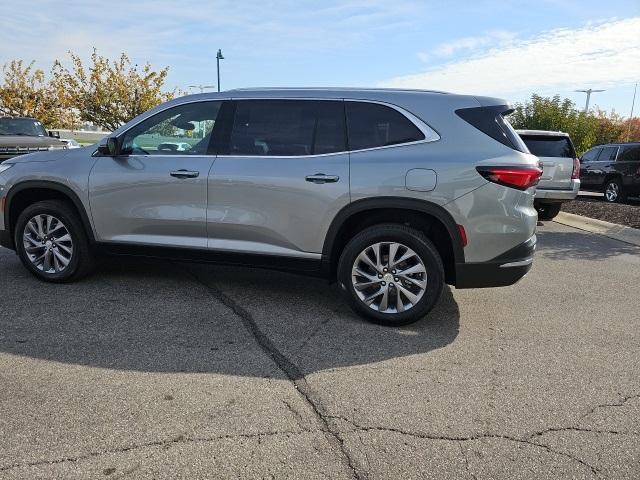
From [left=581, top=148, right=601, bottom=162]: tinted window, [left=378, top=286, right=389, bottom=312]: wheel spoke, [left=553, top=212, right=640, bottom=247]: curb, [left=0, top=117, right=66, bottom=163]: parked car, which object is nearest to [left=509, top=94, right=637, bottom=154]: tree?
[left=581, top=148, right=601, bottom=162]: tinted window

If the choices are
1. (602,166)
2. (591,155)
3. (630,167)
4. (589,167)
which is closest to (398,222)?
(630,167)

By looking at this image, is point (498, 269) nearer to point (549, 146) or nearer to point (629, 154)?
point (549, 146)

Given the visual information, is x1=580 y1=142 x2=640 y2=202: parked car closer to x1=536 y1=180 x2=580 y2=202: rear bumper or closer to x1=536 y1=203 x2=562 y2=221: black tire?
x1=536 y1=203 x2=562 y2=221: black tire

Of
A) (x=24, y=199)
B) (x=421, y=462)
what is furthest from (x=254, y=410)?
(x=24, y=199)

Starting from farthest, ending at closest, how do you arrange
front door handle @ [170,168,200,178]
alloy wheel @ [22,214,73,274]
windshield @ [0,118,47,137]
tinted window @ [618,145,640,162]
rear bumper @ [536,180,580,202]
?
1. windshield @ [0,118,47,137]
2. tinted window @ [618,145,640,162]
3. rear bumper @ [536,180,580,202]
4. alloy wheel @ [22,214,73,274]
5. front door handle @ [170,168,200,178]

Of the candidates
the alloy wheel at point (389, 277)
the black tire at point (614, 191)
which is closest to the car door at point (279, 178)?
the alloy wheel at point (389, 277)

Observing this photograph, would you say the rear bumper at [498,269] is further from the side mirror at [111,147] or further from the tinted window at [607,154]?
the tinted window at [607,154]

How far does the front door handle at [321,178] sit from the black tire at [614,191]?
12953mm

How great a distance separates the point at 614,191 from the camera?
15000 mm

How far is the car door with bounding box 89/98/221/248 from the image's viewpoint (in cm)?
478

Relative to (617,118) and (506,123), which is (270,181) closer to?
(506,123)

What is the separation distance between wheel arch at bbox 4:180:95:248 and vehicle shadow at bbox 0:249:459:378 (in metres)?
0.57

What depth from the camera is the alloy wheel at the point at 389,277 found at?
4.33 m

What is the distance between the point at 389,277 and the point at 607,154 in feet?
45.3
